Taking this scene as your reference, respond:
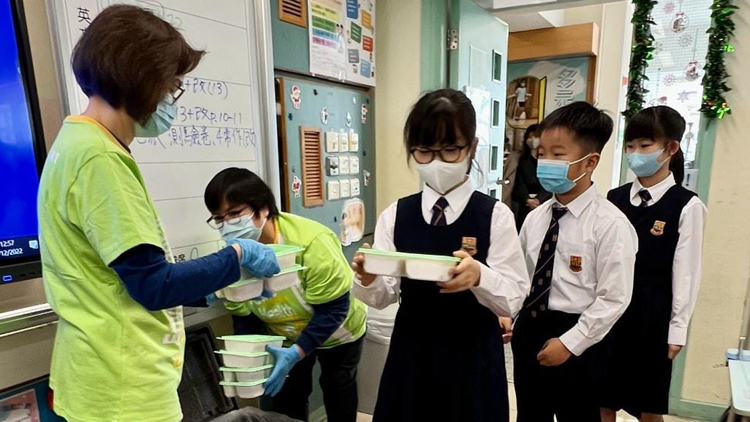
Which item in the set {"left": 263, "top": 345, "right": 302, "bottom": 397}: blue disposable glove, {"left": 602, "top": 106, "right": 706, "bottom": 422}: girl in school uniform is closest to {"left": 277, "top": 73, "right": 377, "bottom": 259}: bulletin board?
{"left": 263, "top": 345, "right": 302, "bottom": 397}: blue disposable glove

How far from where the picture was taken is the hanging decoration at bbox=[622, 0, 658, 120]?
7.72ft

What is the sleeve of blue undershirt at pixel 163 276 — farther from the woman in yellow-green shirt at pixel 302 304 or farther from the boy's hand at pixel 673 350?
the boy's hand at pixel 673 350

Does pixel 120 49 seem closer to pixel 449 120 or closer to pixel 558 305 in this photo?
pixel 449 120

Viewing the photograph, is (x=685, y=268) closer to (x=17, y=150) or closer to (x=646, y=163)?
(x=646, y=163)

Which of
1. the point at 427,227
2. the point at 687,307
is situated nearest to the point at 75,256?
the point at 427,227

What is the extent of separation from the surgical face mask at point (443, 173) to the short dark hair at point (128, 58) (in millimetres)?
600

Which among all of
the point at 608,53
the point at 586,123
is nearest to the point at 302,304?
the point at 586,123

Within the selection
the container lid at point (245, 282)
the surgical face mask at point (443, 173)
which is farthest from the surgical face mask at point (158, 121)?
the surgical face mask at point (443, 173)

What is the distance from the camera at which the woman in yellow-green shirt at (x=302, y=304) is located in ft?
4.70

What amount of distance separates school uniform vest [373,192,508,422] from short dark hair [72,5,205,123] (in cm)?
66

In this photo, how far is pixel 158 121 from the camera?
3.10 feet

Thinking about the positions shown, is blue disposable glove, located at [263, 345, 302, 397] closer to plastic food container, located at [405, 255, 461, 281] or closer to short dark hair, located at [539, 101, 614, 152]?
plastic food container, located at [405, 255, 461, 281]

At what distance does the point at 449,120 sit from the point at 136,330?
80cm

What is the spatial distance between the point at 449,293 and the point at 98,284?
0.75m
